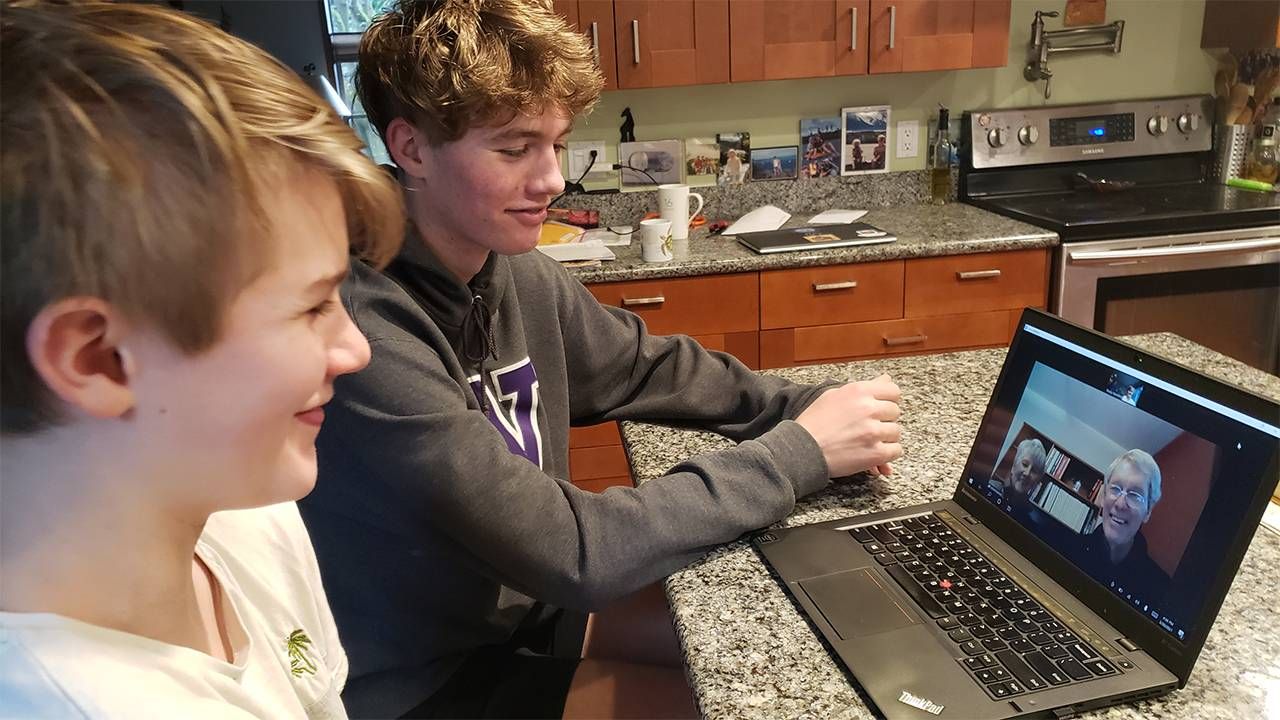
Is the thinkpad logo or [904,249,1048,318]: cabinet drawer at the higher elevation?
the thinkpad logo

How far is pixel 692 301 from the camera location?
2.42m

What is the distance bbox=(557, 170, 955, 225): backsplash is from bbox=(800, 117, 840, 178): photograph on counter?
0.11 ft

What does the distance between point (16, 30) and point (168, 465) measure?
0.77ft

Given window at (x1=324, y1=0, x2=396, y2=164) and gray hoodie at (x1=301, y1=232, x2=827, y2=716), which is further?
window at (x1=324, y1=0, x2=396, y2=164)

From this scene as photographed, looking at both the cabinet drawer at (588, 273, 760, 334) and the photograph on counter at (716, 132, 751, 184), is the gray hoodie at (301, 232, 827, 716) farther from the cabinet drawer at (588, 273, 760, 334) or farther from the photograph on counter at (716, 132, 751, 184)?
the photograph on counter at (716, 132, 751, 184)

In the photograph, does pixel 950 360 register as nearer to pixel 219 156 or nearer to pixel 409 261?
pixel 409 261

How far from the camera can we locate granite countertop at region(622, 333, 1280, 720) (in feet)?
2.14

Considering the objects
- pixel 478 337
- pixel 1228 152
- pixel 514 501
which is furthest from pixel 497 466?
pixel 1228 152

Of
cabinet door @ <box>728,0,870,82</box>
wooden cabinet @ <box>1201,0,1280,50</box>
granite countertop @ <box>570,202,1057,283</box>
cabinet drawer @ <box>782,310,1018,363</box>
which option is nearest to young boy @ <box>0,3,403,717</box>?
granite countertop @ <box>570,202,1057,283</box>

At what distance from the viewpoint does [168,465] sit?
0.50 meters

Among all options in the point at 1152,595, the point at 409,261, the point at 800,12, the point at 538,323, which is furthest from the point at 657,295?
the point at 1152,595

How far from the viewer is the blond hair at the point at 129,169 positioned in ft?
1.37

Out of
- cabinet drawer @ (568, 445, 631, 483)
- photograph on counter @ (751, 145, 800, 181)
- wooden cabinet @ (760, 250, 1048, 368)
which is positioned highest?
photograph on counter @ (751, 145, 800, 181)

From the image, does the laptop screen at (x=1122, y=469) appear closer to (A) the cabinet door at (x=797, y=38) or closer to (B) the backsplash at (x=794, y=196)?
(A) the cabinet door at (x=797, y=38)
